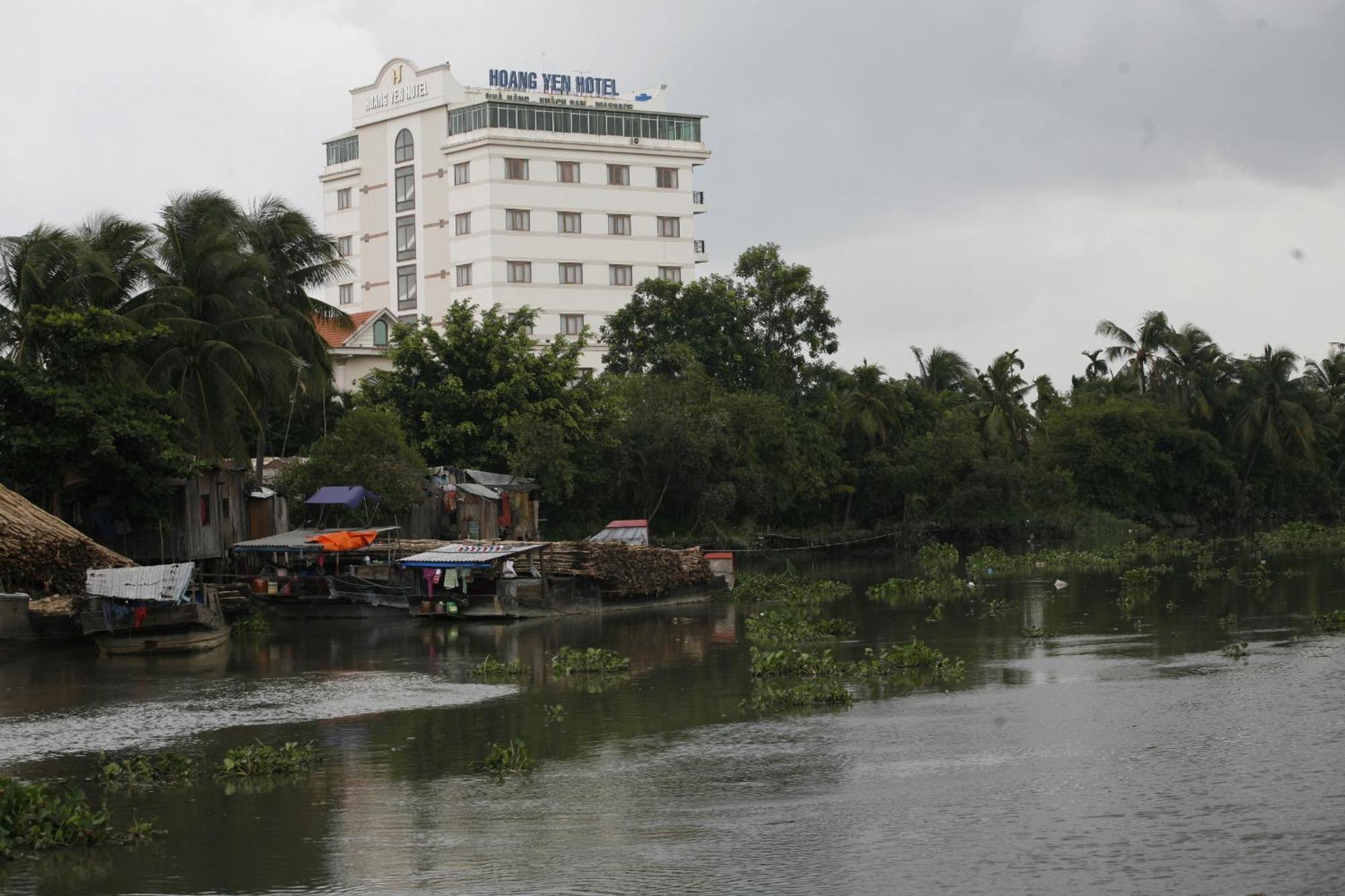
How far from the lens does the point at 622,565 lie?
42.8 m

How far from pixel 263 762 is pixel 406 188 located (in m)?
78.3

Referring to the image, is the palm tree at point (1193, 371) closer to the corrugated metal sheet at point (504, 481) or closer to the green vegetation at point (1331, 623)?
the corrugated metal sheet at point (504, 481)

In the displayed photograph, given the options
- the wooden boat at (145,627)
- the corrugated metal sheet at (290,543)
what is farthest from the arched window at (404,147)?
the wooden boat at (145,627)

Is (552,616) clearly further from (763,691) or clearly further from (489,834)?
(489,834)

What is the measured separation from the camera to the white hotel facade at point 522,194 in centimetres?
9012

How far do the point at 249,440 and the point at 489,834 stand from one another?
4680 centimetres

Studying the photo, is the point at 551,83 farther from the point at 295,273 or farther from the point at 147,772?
the point at 147,772

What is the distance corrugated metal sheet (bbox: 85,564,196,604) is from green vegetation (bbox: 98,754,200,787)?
1329cm

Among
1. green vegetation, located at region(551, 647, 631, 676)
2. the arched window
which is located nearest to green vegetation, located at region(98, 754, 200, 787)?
green vegetation, located at region(551, 647, 631, 676)

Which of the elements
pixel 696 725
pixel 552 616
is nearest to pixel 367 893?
pixel 696 725

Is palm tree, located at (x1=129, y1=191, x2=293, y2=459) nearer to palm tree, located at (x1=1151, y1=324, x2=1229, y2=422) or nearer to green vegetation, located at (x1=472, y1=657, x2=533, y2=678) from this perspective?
green vegetation, located at (x1=472, y1=657, x2=533, y2=678)

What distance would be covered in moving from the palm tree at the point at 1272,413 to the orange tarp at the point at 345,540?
59.3 metres

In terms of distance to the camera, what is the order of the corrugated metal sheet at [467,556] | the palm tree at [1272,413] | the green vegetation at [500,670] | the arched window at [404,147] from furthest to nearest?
the arched window at [404,147] → the palm tree at [1272,413] → the corrugated metal sheet at [467,556] → the green vegetation at [500,670]

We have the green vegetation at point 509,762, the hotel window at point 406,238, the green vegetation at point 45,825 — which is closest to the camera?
the green vegetation at point 45,825
